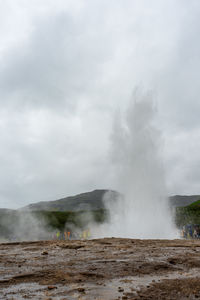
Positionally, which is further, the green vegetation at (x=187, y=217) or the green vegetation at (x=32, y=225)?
the green vegetation at (x=187, y=217)

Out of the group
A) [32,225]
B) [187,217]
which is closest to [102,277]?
[32,225]

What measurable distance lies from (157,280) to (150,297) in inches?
58.0

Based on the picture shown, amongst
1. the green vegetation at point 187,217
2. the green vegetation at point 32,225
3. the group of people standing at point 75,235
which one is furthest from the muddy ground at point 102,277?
the green vegetation at point 187,217

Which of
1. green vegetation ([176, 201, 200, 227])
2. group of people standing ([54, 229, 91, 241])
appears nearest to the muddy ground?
group of people standing ([54, 229, 91, 241])

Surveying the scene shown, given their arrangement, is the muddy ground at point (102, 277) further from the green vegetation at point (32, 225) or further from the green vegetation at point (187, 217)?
the green vegetation at point (187, 217)

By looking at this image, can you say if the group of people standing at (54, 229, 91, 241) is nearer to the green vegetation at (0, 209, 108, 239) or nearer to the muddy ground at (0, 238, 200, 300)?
the green vegetation at (0, 209, 108, 239)

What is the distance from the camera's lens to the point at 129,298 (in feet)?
15.7

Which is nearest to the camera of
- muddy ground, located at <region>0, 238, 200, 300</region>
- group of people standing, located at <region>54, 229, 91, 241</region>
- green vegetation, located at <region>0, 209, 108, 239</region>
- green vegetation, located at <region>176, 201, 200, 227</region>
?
muddy ground, located at <region>0, 238, 200, 300</region>

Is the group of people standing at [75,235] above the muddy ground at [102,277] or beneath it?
beneath

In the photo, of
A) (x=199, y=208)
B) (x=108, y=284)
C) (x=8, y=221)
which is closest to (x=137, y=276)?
(x=108, y=284)

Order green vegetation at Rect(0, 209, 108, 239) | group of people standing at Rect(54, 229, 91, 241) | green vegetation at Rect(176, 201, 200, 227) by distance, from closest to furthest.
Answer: group of people standing at Rect(54, 229, 91, 241) < green vegetation at Rect(0, 209, 108, 239) < green vegetation at Rect(176, 201, 200, 227)

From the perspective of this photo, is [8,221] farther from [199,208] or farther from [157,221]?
[199,208]

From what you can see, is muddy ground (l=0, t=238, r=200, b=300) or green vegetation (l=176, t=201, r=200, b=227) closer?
muddy ground (l=0, t=238, r=200, b=300)

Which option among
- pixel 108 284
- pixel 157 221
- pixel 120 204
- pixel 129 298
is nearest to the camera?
pixel 129 298
